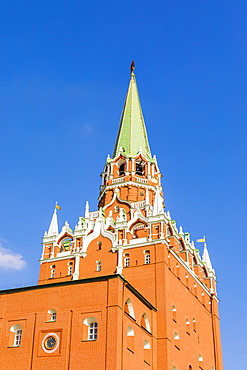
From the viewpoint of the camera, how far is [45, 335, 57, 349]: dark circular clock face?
4416 centimetres

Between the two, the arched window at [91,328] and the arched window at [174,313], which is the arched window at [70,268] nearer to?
the arched window at [174,313]

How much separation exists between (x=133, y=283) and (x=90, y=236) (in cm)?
749

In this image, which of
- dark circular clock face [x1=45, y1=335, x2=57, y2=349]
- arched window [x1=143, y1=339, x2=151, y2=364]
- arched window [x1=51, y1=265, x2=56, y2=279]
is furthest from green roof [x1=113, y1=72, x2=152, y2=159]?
dark circular clock face [x1=45, y1=335, x2=57, y2=349]

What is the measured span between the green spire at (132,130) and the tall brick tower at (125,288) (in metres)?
0.14

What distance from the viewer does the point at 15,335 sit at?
152ft

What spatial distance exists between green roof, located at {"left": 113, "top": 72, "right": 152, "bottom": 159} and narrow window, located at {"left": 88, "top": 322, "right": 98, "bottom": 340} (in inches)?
1088

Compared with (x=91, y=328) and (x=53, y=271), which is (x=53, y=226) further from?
(x=91, y=328)

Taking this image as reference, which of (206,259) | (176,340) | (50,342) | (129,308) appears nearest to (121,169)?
(206,259)

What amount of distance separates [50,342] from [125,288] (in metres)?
7.32

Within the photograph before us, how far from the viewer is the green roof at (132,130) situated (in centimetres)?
6894

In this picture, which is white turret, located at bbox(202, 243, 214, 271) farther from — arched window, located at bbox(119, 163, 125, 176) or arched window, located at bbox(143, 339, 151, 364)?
arched window, located at bbox(143, 339, 151, 364)

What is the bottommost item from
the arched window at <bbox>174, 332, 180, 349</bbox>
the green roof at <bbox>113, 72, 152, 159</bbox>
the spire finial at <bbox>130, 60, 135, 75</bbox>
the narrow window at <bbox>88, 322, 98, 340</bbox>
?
the narrow window at <bbox>88, 322, 98, 340</bbox>

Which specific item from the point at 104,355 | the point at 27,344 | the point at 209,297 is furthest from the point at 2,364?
the point at 209,297

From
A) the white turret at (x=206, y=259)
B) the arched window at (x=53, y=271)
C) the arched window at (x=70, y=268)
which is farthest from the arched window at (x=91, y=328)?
the white turret at (x=206, y=259)
